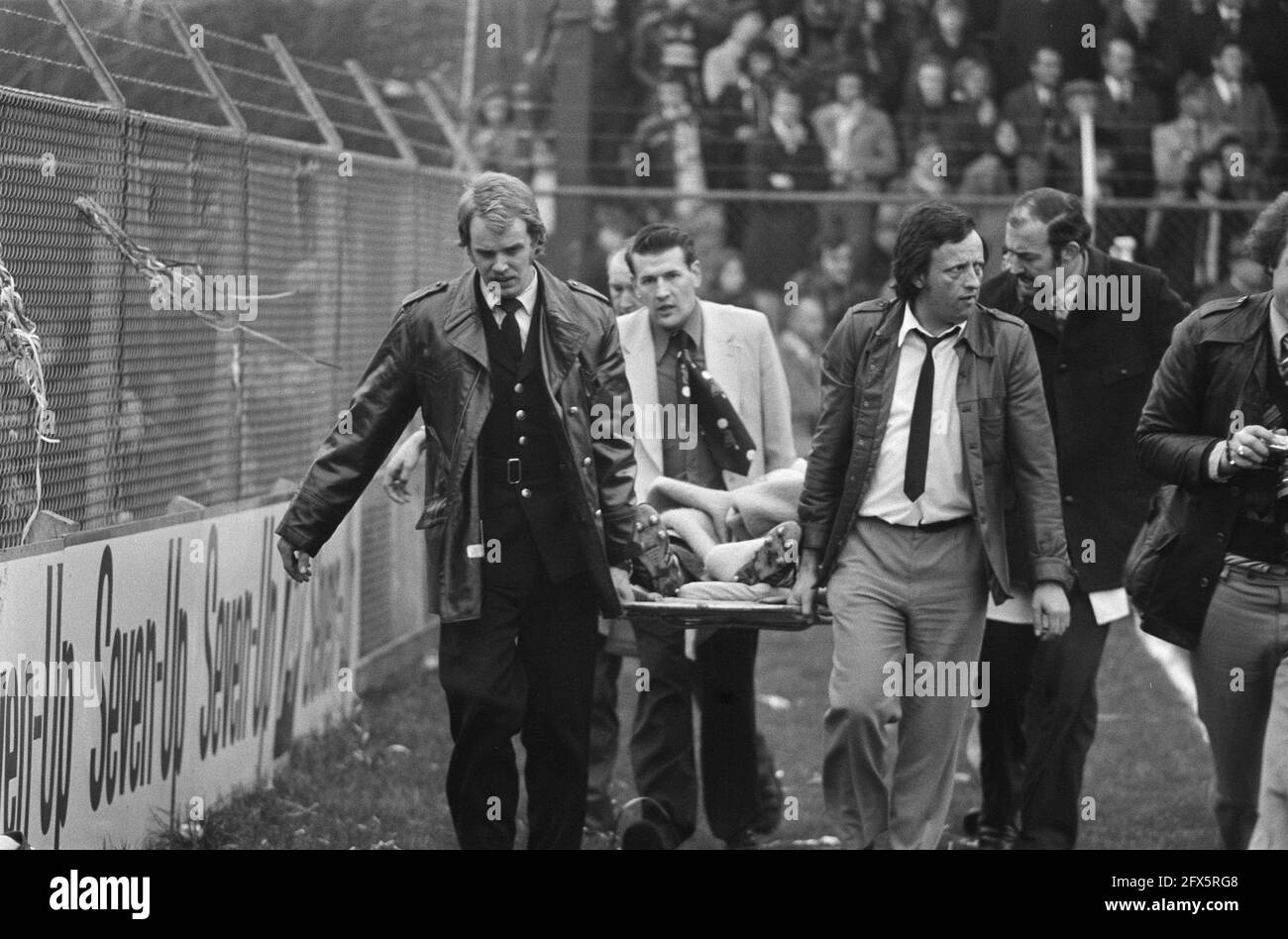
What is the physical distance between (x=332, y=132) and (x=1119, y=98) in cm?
747

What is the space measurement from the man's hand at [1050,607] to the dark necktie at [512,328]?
1807 millimetres

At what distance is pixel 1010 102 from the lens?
16.6 m

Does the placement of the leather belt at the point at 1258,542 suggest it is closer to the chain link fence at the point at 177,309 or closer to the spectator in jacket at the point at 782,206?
the chain link fence at the point at 177,309

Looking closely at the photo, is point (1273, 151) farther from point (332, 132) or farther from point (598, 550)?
point (598, 550)

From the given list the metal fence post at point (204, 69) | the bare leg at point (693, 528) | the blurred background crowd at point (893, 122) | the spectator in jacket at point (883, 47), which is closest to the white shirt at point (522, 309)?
the bare leg at point (693, 528)

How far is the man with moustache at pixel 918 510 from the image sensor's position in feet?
22.5

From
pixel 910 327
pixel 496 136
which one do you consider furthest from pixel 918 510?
pixel 496 136

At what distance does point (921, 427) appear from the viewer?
687cm

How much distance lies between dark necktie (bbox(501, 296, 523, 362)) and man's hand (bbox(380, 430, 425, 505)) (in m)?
0.82

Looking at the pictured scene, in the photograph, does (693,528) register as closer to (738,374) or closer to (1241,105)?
(738,374)

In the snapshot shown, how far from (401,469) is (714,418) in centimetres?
138

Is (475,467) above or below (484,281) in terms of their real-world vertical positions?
below

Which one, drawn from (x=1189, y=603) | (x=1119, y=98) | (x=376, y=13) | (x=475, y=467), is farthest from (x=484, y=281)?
(x=1119, y=98)

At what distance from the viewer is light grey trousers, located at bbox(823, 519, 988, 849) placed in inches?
269
